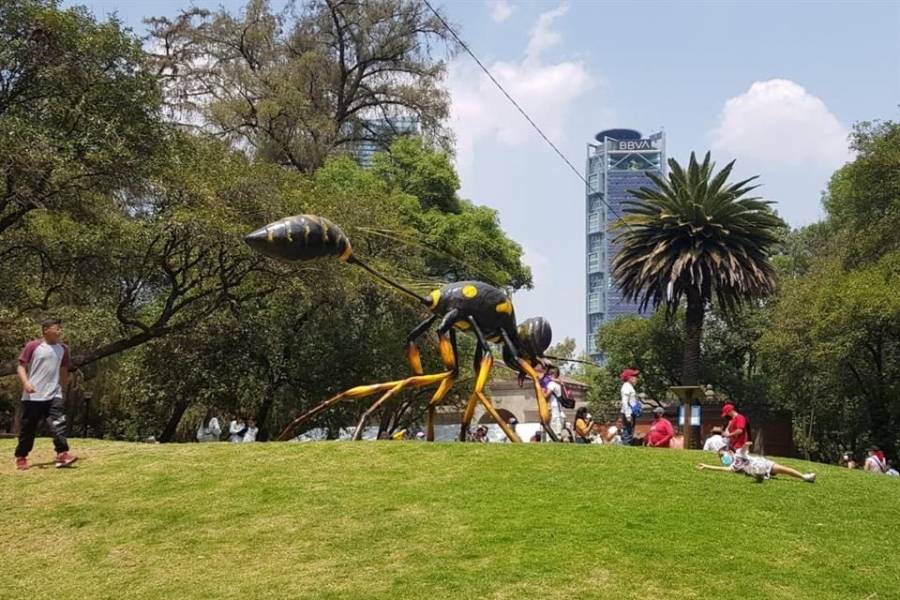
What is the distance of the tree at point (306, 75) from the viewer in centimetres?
3306

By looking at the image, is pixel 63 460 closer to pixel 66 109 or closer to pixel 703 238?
pixel 66 109

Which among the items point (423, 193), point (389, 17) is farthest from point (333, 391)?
point (389, 17)

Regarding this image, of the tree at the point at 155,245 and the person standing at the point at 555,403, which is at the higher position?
the tree at the point at 155,245

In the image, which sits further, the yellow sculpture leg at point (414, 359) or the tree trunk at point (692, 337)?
the tree trunk at point (692, 337)

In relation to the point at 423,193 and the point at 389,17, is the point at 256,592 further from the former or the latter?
the point at 389,17

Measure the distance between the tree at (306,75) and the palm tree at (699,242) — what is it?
9.57 m

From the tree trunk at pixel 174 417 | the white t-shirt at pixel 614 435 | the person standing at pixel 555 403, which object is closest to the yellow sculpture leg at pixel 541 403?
the person standing at pixel 555 403

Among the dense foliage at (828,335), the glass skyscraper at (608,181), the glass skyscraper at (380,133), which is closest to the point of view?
the dense foliage at (828,335)

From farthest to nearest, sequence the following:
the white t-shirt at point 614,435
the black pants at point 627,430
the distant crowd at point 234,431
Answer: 1. the distant crowd at point 234,431
2. the white t-shirt at point 614,435
3. the black pants at point 627,430

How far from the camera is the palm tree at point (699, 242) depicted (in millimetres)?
31203

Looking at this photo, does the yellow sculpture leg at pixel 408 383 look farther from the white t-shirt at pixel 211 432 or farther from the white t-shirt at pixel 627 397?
the white t-shirt at pixel 211 432

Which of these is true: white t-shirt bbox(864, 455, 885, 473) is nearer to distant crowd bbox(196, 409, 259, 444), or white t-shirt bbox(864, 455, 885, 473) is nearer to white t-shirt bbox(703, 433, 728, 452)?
white t-shirt bbox(703, 433, 728, 452)

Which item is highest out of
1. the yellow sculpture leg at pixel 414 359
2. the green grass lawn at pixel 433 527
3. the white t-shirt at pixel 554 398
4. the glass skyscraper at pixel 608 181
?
the glass skyscraper at pixel 608 181

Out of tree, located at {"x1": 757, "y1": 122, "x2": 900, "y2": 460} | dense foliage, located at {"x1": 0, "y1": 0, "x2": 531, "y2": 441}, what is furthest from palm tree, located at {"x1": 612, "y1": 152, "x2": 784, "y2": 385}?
dense foliage, located at {"x1": 0, "y1": 0, "x2": 531, "y2": 441}
